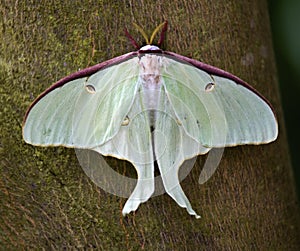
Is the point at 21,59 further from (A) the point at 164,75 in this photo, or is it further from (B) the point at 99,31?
(A) the point at 164,75

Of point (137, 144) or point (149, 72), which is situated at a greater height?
point (149, 72)

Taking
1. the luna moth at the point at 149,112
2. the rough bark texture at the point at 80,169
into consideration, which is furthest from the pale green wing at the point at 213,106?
the rough bark texture at the point at 80,169

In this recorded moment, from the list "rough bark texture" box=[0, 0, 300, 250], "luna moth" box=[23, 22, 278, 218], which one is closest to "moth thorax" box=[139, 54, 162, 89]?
"luna moth" box=[23, 22, 278, 218]

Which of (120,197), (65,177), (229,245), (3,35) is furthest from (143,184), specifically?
(3,35)

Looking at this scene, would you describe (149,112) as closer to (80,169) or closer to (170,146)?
(170,146)

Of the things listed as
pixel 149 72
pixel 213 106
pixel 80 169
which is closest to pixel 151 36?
pixel 149 72

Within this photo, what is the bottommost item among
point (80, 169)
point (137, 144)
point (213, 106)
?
point (80, 169)
